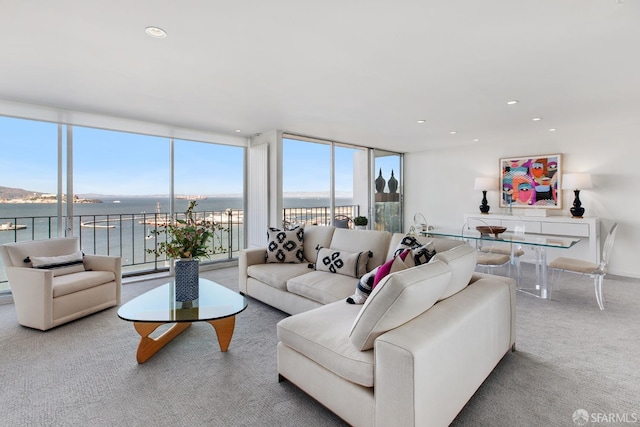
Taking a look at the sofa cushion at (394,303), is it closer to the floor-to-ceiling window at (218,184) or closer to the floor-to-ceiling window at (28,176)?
the floor-to-ceiling window at (218,184)

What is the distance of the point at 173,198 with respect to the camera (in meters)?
4.78

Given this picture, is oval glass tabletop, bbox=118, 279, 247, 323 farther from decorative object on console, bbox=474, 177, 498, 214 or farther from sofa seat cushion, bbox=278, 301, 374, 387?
decorative object on console, bbox=474, 177, 498, 214

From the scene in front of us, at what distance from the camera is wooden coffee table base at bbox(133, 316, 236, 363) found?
7.23 feet

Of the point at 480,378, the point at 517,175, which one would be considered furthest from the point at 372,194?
the point at 480,378

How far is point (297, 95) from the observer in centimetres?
329

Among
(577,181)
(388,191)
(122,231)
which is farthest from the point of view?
(388,191)

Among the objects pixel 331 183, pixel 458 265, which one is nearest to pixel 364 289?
pixel 458 265

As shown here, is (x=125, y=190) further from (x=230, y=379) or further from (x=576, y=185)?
(x=576, y=185)

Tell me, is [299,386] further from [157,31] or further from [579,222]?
[579,222]

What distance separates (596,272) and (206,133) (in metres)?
5.38

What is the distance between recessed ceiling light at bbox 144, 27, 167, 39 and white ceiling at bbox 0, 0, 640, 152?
4 cm

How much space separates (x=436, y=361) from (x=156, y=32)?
2.51m

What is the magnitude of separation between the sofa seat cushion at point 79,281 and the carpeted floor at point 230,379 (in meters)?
0.32

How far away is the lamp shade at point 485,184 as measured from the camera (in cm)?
574
